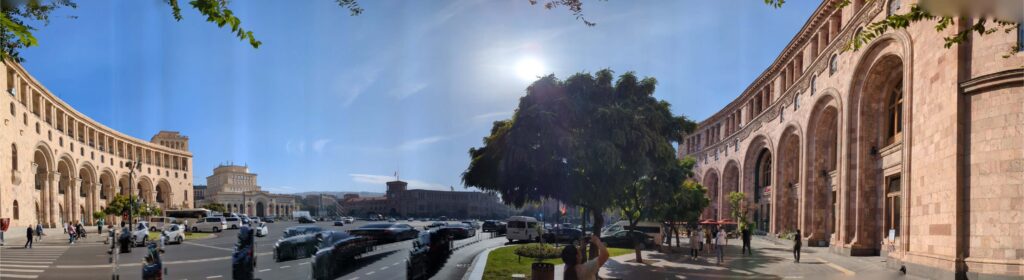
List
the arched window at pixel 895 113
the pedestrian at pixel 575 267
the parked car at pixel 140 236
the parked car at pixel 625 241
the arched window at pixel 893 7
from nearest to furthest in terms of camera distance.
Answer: the parked car at pixel 140 236
the pedestrian at pixel 575 267
the arched window at pixel 893 7
the arched window at pixel 895 113
the parked car at pixel 625 241

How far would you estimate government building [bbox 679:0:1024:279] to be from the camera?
15469 millimetres

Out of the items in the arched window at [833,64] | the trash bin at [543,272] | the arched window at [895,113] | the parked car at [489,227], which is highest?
the arched window at [833,64]

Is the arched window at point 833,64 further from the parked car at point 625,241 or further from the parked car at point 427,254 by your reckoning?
the parked car at point 427,254

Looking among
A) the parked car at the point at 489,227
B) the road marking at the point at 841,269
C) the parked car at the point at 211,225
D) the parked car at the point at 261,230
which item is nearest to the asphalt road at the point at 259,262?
the parked car at the point at 261,230

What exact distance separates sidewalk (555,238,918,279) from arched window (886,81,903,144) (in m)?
5.39

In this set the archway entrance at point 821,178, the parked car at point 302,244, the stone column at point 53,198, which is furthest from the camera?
the stone column at point 53,198

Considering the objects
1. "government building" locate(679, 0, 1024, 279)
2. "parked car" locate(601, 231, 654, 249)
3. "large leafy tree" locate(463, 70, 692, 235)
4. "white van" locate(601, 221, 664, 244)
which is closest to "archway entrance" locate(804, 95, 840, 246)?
"government building" locate(679, 0, 1024, 279)

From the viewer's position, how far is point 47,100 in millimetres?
55250

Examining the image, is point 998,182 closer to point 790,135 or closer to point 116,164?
point 790,135

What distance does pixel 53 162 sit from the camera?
5428 centimetres

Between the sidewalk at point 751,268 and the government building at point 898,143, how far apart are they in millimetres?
1383

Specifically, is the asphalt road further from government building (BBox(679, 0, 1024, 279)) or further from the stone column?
the stone column

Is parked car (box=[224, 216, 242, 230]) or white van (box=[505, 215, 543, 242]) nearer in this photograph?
parked car (box=[224, 216, 242, 230])

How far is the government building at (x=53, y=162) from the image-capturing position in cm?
4478
